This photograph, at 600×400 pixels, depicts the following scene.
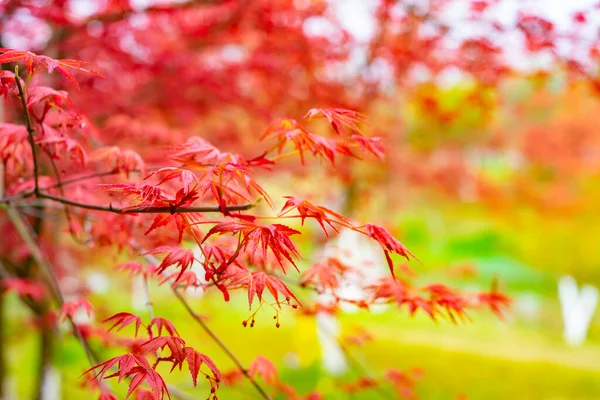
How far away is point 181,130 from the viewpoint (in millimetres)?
4273

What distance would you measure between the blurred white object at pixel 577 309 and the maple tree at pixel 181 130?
5593 millimetres

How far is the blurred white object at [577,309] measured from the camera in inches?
343

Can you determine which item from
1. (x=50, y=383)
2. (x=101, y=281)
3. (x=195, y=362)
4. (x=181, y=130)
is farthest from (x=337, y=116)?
(x=101, y=281)

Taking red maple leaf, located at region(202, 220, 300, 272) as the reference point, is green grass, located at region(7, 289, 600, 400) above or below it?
below

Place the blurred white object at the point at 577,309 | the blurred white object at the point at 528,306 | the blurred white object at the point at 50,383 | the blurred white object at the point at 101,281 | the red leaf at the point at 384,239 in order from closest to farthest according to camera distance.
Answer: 1. the red leaf at the point at 384,239
2. the blurred white object at the point at 50,383
3. the blurred white object at the point at 577,309
4. the blurred white object at the point at 528,306
5. the blurred white object at the point at 101,281

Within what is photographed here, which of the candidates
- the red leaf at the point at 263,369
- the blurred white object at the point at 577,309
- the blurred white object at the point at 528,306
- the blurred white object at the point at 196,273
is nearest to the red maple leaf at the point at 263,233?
the blurred white object at the point at 196,273

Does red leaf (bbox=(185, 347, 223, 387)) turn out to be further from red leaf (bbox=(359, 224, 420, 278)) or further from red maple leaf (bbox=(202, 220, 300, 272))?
red leaf (bbox=(359, 224, 420, 278))

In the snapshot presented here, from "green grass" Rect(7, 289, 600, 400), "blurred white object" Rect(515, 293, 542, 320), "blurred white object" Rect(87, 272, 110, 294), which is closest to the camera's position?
"green grass" Rect(7, 289, 600, 400)

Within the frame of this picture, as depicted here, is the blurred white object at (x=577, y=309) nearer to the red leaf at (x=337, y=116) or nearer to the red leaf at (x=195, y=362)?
the red leaf at (x=337, y=116)

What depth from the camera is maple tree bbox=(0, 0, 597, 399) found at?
1.33 metres

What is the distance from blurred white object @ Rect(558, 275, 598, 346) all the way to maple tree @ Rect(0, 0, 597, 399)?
18.3 feet

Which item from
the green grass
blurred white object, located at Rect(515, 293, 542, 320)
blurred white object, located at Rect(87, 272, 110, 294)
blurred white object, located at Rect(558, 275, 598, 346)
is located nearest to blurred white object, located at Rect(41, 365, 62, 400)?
the green grass

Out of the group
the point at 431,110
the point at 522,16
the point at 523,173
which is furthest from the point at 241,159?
the point at 523,173

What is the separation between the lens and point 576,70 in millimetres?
3068
